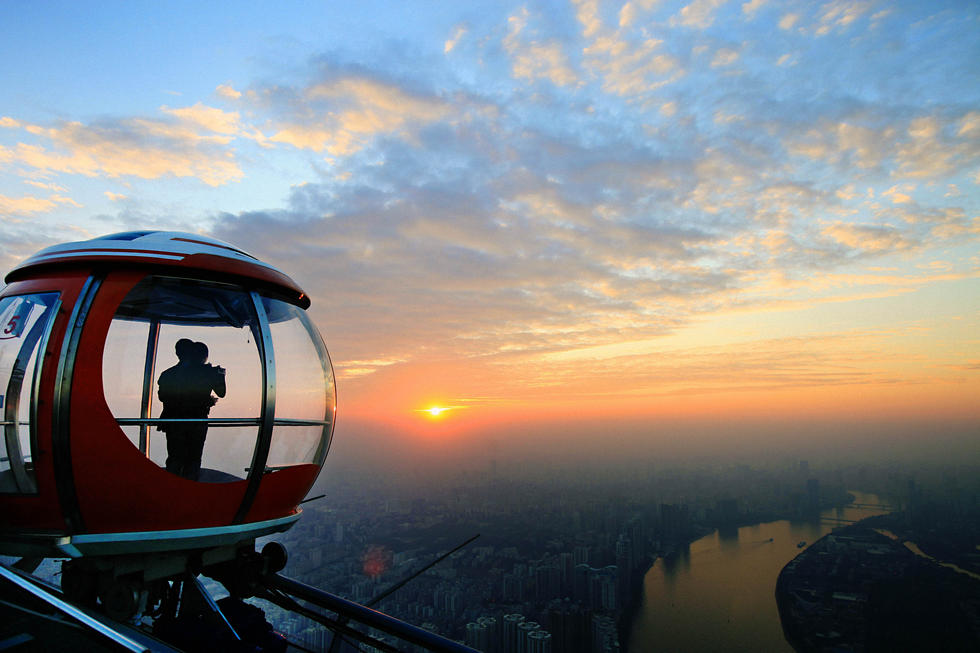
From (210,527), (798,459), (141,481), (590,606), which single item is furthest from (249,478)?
(798,459)

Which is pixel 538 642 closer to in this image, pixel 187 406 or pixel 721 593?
pixel 187 406

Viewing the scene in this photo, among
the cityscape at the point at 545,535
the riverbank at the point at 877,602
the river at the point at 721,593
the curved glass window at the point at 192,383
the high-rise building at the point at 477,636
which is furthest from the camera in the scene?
the river at the point at 721,593

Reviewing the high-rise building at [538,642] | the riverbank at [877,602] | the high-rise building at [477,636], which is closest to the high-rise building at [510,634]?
the high-rise building at [538,642]

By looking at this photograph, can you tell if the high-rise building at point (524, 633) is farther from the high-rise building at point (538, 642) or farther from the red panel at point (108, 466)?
the red panel at point (108, 466)

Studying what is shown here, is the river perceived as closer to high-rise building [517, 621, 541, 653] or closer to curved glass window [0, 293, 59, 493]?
high-rise building [517, 621, 541, 653]

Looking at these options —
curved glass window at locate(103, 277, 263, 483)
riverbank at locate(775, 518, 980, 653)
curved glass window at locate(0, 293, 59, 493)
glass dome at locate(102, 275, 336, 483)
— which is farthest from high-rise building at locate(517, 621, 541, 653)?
curved glass window at locate(0, 293, 59, 493)

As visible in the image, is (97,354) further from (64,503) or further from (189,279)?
(64,503)

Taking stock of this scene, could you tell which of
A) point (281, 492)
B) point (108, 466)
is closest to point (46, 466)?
point (108, 466)

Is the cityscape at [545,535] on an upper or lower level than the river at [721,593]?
upper
